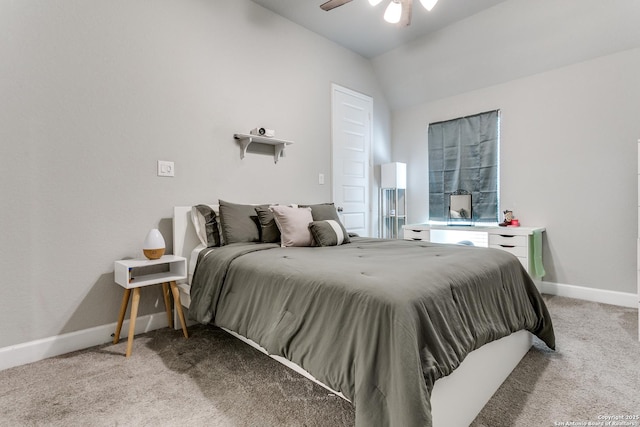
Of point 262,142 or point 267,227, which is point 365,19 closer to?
point 262,142

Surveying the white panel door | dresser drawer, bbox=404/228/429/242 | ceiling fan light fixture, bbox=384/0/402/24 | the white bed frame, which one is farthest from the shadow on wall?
dresser drawer, bbox=404/228/429/242

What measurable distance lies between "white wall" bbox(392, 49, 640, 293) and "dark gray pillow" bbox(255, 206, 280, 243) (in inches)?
109

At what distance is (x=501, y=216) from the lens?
3.77 metres

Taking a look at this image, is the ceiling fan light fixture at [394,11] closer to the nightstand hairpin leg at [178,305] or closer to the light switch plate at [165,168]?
the light switch plate at [165,168]

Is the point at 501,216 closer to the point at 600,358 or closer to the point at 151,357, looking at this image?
the point at 600,358

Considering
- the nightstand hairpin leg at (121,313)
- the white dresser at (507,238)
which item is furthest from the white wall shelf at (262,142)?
the white dresser at (507,238)

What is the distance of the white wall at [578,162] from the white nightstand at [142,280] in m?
3.53

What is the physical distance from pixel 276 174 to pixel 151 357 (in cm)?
193

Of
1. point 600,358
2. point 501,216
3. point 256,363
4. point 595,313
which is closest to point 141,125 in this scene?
point 256,363

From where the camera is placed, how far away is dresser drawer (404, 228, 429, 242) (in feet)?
12.8

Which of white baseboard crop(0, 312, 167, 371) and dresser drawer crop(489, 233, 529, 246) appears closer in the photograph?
white baseboard crop(0, 312, 167, 371)

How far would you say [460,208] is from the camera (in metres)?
3.99

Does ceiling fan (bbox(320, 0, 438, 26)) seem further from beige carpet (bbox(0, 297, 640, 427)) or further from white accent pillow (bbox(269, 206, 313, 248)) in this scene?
beige carpet (bbox(0, 297, 640, 427))

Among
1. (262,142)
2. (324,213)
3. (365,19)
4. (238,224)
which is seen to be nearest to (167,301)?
(238,224)
